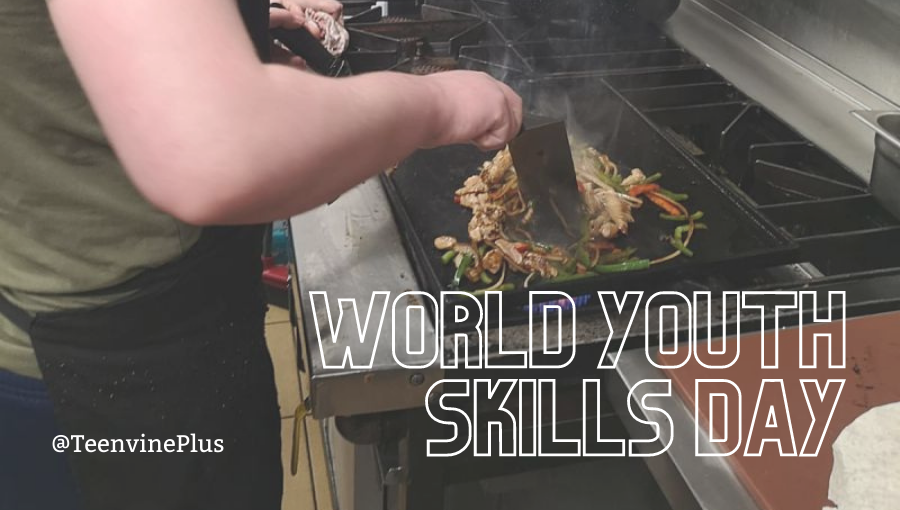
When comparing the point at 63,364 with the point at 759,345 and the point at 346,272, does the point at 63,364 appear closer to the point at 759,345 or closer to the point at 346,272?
the point at 346,272

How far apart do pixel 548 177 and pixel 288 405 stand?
1.08 metres

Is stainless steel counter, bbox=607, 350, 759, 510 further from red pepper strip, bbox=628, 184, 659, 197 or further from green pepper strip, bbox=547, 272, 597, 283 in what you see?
red pepper strip, bbox=628, 184, 659, 197

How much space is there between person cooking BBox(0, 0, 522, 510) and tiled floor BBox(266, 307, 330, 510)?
61cm

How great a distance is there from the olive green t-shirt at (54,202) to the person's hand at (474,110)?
0.87 feet

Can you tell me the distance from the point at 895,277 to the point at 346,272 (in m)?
0.58

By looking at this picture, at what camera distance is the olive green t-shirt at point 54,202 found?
658 millimetres

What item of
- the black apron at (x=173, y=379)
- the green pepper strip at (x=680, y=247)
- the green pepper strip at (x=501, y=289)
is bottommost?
the black apron at (x=173, y=379)

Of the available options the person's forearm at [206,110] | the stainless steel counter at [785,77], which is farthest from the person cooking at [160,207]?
the stainless steel counter at [785,77]

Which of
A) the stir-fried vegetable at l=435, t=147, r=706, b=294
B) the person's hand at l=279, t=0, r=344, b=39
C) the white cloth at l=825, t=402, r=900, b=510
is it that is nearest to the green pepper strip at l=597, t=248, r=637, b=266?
the stir-fried vegetable at l=435, t=147, r=706, b=294

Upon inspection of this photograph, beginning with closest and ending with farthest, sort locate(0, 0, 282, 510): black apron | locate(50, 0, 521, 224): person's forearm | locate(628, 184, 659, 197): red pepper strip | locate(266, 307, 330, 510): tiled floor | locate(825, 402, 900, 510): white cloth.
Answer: locate(50, 0, 521, 224): person's forearm → locate(825, 402, 900, 510): white cloth → locate(0, 0, 282, 510): black apron → locate(628, 184, 659, 197): red pepper strip → locate(266, 307, 330, 510): tiled floor

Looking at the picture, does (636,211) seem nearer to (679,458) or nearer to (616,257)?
(616,257)

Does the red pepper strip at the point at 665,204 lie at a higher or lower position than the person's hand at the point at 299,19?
lower

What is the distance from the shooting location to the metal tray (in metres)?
0.88

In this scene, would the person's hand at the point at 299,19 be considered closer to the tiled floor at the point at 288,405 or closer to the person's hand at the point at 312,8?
the person's hand at the point at 312,8
